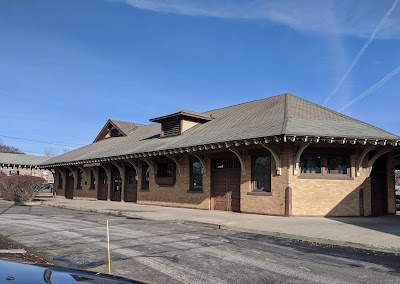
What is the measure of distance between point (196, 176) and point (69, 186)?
65.6 ft

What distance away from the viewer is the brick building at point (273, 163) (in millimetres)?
16719

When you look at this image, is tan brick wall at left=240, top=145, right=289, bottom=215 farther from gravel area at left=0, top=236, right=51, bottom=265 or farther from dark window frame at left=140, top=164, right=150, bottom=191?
gravel area at left=0, top=236, right=51, bottom=265

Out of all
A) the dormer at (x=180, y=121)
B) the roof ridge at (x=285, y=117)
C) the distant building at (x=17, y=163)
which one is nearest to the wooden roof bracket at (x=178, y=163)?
the dormer at (x=180, y=121)

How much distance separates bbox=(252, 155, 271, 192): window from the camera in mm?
17750

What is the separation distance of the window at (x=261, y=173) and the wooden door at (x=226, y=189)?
1.16m

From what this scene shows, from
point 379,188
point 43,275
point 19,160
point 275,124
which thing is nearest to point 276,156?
point 275,124

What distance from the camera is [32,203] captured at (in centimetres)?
2752

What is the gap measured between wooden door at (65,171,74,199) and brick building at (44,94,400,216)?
1254 centimetres

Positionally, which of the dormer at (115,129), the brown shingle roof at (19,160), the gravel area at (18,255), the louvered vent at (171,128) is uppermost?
the dormer at (115,129)

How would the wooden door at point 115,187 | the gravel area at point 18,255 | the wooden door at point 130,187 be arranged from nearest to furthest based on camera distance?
the gravel area at point 18,255 < the wooden door at point 130,187 < the wooden door at point 115,187

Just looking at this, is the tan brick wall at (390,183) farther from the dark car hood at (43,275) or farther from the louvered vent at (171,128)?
the dark car hood at (43,275)

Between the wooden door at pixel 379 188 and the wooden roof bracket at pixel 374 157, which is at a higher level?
the wooden roof bracket at pixel 374 157

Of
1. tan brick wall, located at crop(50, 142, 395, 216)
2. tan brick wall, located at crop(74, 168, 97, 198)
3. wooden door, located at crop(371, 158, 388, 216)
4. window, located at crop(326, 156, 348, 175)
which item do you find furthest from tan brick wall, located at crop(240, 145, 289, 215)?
tan brick wall, located at crop(74, 168, 97, 198)

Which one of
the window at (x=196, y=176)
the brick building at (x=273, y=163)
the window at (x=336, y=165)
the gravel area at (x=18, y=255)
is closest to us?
the gravel area at (x=18, y=255)
